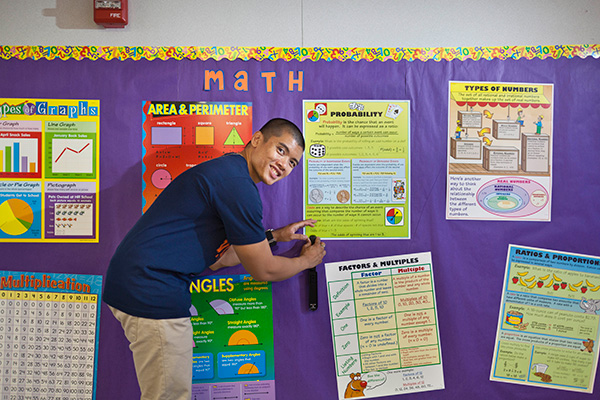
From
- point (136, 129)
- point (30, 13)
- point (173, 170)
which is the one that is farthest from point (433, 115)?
point (30, 13)

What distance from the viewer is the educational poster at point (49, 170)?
5.62ft

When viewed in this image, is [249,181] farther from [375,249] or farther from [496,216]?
[496,216]

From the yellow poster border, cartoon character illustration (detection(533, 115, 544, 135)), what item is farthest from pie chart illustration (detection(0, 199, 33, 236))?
cartoon character illustration (detection(533, 115, 544, 135))

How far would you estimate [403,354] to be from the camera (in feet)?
5.75

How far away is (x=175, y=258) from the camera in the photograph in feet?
4.33

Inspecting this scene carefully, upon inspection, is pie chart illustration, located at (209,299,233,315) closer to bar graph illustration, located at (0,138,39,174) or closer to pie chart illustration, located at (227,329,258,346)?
pie chart illustration, located at (227,329,258,346)

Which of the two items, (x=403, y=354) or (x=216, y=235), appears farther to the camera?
(x=403, y=354)

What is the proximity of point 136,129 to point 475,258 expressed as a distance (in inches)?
63.8

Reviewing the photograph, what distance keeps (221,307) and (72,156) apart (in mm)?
932

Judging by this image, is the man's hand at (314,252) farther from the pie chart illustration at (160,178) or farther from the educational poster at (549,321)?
the educational poster at (549,321)

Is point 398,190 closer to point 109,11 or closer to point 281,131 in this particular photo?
point 281,131

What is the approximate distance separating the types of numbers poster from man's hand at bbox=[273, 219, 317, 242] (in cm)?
5

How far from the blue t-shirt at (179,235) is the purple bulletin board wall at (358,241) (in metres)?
0.43

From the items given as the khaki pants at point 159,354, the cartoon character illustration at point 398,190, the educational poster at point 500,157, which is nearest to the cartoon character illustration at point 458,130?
the educational poster at point 500,157
